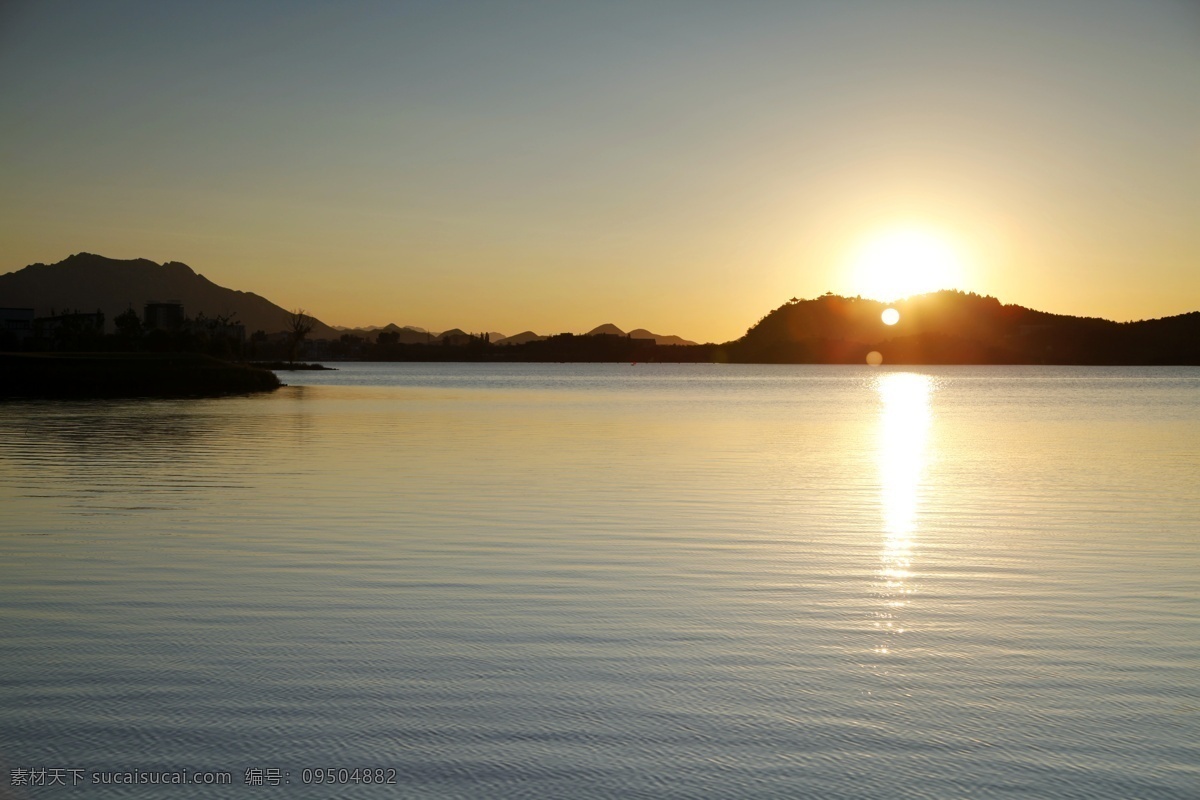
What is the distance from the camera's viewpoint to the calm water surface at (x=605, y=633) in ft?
25.2

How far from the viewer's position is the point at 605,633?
37.7 feet

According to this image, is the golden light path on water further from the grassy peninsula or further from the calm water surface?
the grassy peninsula

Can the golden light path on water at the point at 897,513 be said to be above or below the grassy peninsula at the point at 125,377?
below

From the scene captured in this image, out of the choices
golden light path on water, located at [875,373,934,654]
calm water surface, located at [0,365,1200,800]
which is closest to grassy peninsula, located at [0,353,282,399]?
calm water surface, located at [0,365,1200,800]

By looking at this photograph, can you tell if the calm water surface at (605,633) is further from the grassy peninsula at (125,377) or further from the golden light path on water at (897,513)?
the grassy peninsula at (125,377)

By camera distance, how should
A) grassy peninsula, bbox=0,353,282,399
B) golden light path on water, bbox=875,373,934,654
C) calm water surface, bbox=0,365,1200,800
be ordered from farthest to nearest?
grassy peninsula, bbox=0,353,282,399 < golden light path on water, bbox=875,373,934,654 < calm water surface, bbox=0,365,1200,800

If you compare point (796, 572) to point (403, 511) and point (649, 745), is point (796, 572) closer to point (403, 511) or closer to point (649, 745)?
point (649, 745)

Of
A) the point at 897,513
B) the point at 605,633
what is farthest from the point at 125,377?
the point at 605,633

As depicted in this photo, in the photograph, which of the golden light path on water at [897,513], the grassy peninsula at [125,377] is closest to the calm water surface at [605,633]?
the golden light path on water at [897,513]

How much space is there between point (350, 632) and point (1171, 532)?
52.2 feet

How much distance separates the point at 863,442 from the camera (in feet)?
149

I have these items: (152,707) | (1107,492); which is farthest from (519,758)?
(1107,492)

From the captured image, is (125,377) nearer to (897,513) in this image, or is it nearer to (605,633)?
(897,513)

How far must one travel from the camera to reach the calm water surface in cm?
768
